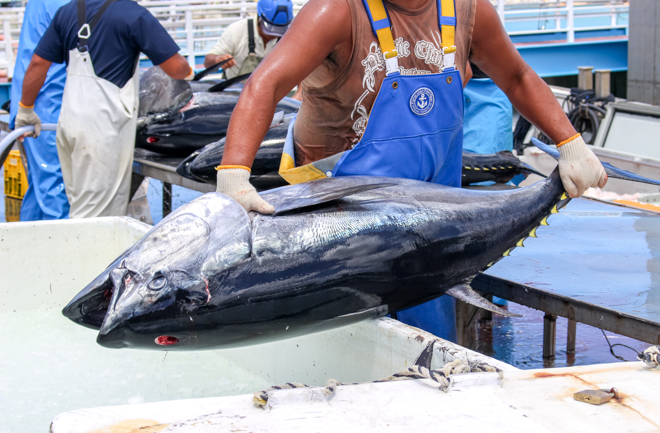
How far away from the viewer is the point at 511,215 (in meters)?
2.32

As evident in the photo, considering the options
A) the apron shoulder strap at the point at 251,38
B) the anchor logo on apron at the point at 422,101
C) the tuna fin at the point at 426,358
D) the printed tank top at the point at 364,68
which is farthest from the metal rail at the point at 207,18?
the tuna fin at the point at 426,358

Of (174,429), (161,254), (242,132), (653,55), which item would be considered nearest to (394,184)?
(242,132)

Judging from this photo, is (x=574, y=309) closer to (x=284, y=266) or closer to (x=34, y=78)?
(x=284, y=266)

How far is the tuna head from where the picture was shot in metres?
1.72

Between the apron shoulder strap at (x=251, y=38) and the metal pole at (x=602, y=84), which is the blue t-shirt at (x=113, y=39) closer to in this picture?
the apron shoulder strap at (x=251, y=38)

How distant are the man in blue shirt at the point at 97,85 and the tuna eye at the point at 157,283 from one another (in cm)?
337

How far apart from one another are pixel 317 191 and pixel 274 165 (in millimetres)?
2193

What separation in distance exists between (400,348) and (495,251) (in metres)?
0.58

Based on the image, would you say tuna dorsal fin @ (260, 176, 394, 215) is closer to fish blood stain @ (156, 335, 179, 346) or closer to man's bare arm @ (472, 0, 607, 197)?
fish blood stain @ (156, 335, 179, 346)

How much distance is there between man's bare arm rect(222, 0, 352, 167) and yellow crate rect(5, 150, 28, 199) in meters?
4.97

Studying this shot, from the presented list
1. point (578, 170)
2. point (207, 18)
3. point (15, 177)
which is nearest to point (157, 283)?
point (578, 170)

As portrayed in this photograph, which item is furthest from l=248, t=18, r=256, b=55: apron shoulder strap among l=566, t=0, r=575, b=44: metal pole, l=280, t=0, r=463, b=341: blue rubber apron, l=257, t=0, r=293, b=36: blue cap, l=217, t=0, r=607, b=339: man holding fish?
l=566, t=0, r=575, b=44: metal pole

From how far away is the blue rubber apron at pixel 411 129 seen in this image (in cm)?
229

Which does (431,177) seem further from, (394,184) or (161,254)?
(161,254)
